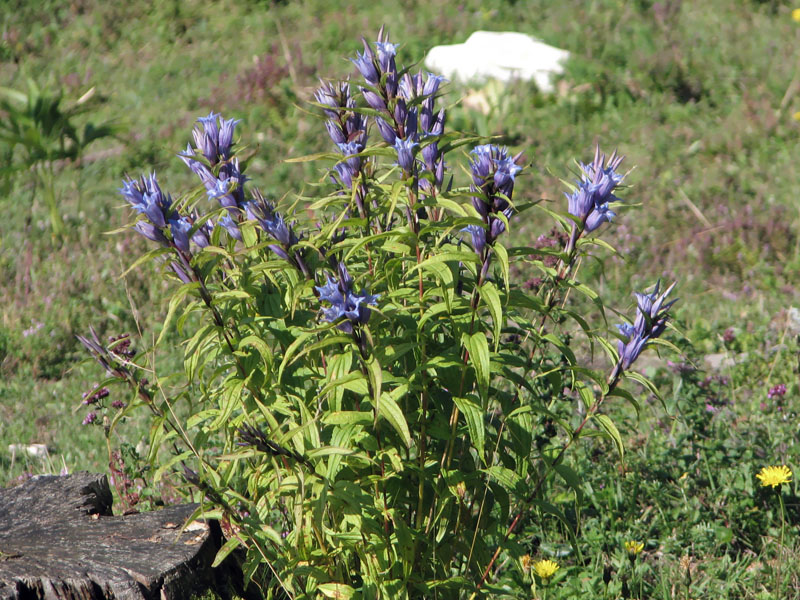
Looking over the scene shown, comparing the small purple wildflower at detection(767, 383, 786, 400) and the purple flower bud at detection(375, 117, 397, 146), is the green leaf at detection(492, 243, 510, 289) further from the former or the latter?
the small purple wildflower at detection(767, 383, 786, 400)

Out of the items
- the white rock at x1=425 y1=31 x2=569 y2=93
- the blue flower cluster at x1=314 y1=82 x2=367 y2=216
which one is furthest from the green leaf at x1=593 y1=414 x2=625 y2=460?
the white rock at x1=425 y1=31 x2=569 y2=93

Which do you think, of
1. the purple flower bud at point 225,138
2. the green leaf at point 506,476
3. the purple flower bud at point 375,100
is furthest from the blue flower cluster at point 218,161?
the green leaf at point 506,476

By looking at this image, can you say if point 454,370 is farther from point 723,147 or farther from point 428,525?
point 723,147

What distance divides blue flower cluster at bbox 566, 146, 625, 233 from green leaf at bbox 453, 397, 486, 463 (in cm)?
61

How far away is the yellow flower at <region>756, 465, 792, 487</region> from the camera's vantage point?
11.6 feet

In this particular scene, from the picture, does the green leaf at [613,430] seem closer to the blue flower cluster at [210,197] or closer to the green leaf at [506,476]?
the green leaf at [506,476]

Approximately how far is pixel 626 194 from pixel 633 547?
4.40 meters

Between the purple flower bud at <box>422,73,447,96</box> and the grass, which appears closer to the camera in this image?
the purple flower bud at <box>422,73,447,96</box>

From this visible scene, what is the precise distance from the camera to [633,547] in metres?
3.36

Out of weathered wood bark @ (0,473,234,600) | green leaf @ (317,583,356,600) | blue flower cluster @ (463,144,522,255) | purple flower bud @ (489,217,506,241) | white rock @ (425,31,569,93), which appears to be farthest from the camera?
white rock @ (425,31,569,93)

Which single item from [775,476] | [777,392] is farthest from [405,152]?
[777,392]

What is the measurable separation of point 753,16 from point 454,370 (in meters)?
9.45

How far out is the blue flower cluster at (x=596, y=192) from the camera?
2.29 metres

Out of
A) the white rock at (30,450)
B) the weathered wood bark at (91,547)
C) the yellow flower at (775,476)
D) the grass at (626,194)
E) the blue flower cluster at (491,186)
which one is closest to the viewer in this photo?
the blue flower cluster at (491,186)
